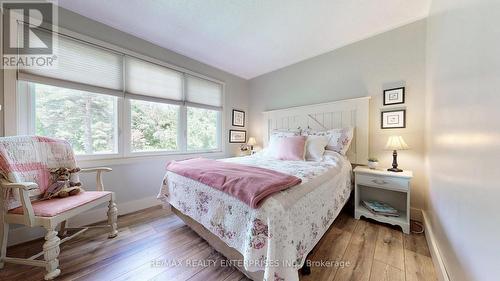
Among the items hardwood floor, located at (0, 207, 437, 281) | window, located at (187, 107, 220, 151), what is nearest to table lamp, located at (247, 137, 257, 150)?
window, located at (187, 107, 220, 151)

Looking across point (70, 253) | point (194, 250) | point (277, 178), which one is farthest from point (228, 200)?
point (70, 253)

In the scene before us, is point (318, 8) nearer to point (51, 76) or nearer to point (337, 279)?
point (337, 279)

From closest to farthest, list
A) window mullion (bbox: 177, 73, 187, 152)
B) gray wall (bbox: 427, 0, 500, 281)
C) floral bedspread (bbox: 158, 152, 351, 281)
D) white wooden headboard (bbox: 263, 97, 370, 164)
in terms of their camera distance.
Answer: gray wall (bbox: 427, 0, 500, 281), floral bedspread (bbox: 158, 152, 351, 281), white wooden headboard (bbox: 263, 97, 370, 164), window mullion (bbox: 177, 73, 187, 152)

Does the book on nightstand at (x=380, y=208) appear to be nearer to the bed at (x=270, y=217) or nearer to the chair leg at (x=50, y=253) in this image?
the bed at (x=270, y=217)

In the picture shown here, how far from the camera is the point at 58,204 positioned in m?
1.38

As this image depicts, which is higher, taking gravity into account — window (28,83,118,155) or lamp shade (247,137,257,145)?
window (28,83,118,155)

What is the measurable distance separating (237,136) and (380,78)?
262 cm

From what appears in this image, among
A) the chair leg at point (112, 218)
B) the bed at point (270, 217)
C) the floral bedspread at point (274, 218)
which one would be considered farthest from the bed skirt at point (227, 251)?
the chair leg at point (112, 218)

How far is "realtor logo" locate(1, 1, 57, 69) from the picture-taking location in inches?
62.8

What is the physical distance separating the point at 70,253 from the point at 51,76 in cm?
174

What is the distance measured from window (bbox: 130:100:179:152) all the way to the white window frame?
0.08 m

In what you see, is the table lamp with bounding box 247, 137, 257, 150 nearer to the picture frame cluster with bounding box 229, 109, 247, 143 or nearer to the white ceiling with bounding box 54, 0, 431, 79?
the picture frame cluster with bounding box 229, 109, 247, 143

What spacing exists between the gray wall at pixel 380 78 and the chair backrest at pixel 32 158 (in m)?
3.22

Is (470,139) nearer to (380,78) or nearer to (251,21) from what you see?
(380,78)
